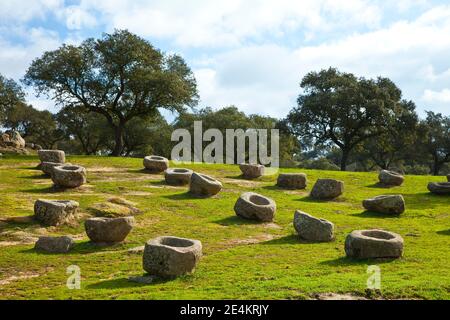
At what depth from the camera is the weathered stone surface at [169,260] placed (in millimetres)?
13367

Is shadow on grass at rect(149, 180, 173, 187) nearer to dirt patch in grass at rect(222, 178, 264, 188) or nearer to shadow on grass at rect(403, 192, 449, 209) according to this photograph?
dirt patch in grass at rect(222, 178, 264, 188)

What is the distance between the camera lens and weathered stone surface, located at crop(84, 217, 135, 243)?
58.2 feet

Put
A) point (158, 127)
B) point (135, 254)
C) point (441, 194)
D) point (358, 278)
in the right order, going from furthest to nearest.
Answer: point (158, 127) < point (441, 194) < point (135, 254) < point (358, 278)

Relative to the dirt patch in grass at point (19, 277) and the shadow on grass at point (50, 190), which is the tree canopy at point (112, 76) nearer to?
the shadow on grass at point (50, 190)

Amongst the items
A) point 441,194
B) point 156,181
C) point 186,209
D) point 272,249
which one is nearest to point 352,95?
point 441,194

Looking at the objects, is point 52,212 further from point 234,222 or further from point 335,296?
point 335,296

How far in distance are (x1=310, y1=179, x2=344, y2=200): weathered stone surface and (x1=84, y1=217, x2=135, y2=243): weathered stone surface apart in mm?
15386

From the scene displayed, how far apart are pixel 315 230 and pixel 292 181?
14636 millimetres

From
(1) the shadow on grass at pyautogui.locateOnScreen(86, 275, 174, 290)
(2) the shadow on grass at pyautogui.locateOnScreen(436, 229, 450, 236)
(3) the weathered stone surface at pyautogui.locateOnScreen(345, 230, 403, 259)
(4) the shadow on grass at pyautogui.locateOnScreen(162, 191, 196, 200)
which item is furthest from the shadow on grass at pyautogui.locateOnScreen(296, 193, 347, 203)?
(1) the shadow on grass at pyautogui.locateOnScreen(86, 275, 174, 290)

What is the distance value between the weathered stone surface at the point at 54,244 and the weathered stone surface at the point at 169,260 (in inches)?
172

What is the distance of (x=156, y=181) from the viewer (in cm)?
3309

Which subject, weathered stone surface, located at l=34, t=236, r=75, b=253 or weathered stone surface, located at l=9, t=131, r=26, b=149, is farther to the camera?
weathered stone surface, located at l=9, t=131, r=26, b=149
